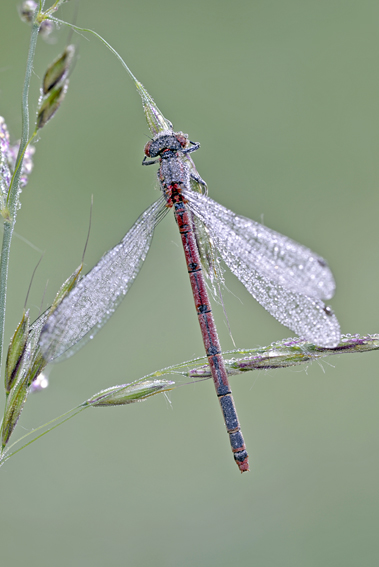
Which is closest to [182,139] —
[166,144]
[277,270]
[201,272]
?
[166,144]

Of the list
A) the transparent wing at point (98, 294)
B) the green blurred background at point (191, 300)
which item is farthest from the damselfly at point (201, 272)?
the green blurred background at point (191, 300)

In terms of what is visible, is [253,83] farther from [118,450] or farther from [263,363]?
[263,363]

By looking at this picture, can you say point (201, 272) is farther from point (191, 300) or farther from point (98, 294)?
point (191, 300)


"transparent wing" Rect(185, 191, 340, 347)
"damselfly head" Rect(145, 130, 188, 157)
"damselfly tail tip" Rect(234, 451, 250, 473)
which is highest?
"damselfly head" Rect(145, 130, 188, 157)

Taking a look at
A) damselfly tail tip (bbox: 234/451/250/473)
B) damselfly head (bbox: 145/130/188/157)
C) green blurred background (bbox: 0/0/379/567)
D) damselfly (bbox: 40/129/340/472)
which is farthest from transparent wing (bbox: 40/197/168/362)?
green blurred background (bbox: 0/0/379/567)

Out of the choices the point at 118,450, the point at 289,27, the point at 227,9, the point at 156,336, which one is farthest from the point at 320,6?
the point at 118,450

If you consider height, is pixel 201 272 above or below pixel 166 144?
below

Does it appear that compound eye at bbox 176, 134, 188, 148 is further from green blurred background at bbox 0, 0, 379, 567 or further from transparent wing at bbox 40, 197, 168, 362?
green blurred background at bbox 0, 0, 379, 567

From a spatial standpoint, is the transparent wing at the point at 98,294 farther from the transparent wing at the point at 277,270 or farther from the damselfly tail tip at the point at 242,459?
the damselfly tail tip at the point at 242,459
